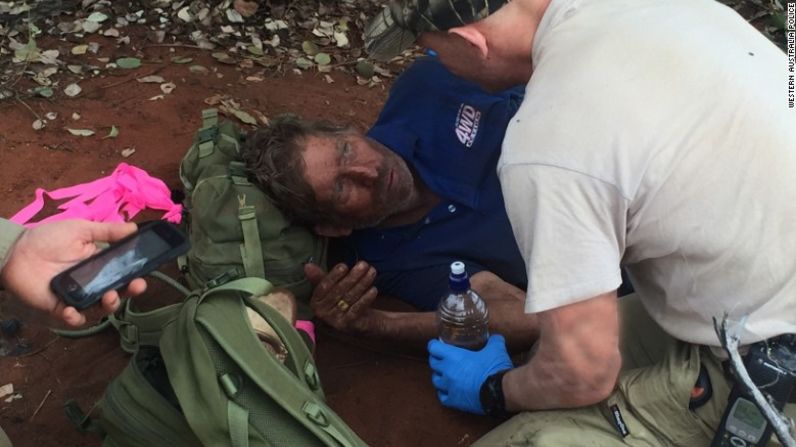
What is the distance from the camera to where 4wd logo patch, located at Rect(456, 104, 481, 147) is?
326 centimetres

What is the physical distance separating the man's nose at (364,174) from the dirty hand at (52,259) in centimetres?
121

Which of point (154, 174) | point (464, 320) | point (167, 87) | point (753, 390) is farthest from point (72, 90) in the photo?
point (753, 390)

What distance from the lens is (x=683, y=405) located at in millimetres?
2236

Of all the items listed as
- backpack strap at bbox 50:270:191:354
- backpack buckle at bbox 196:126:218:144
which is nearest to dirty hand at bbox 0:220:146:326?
backpack strap at bbox 50:270:191:354

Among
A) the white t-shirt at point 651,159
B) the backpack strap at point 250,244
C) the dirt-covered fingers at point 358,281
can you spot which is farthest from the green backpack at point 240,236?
the white t-shirt at point 651,159

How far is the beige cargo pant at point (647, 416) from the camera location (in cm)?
221

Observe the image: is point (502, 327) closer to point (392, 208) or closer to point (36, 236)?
point (392, 208)

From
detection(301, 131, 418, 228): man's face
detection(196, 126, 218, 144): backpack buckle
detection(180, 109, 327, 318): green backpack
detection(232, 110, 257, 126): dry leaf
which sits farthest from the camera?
detection(232, 110, 257, 126): dry leaf

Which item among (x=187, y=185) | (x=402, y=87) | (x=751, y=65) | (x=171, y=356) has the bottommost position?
(x=187, y=185)

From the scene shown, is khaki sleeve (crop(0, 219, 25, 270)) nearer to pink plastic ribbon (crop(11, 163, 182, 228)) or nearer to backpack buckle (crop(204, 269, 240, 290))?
backpack buckle (crop(204, 269, 240, 290))

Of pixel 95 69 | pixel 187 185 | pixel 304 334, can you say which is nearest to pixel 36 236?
pixel 304 334

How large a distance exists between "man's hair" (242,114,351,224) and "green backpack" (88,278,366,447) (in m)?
0.80

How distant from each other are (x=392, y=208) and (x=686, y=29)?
1612mm

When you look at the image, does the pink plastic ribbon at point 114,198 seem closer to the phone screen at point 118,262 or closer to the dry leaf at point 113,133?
→ the dry leaf at point 113,133
